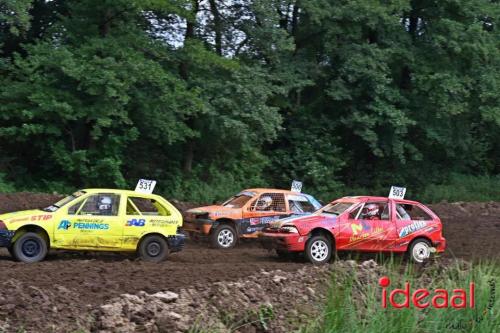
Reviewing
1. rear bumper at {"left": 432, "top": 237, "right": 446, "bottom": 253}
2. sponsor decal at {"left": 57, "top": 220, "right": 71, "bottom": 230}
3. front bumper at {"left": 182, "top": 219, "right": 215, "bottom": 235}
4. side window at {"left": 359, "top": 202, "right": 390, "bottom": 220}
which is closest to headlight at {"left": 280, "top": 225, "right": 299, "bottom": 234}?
side window at {"left": 359, "top": 202, "right": 390, "bottom": 220}

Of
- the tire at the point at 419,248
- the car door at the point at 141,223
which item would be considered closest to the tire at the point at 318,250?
the tire at the point at 419,248

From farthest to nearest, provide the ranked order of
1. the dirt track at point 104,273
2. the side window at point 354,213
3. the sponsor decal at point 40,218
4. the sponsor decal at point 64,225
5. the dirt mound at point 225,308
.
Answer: the side window at point 354,213, the sponsor decal at point 64,225, the sponsor decal at point 40,218, the dirt track at point 104,273, the dirt mound at point 225,308

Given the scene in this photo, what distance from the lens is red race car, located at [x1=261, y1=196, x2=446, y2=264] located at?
16469mm

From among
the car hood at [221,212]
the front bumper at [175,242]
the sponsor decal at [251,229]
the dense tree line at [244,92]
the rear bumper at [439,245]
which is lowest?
the front bumper at [175,242]

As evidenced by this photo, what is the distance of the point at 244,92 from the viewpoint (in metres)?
28.5

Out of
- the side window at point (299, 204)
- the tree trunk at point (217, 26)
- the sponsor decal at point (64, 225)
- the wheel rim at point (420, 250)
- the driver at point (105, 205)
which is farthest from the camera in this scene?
the tree trunk at point (217, 26)

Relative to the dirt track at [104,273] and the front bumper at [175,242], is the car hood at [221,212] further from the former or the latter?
the front bumper at [175,242]

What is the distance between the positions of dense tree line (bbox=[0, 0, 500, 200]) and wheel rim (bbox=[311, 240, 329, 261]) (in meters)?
10.9

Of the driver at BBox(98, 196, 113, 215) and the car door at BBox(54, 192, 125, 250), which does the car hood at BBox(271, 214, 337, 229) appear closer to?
the car door at BBox(54, 192, 125, 250)

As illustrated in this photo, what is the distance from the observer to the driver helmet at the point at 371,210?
1714 centimetres

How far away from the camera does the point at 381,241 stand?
17.0 m

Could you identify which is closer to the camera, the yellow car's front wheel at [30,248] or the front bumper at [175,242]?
the yellow car's front wheel at [30,248]

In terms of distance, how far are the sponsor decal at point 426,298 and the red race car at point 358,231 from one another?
8.23m

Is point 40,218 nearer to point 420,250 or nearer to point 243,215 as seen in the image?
point 243,215
